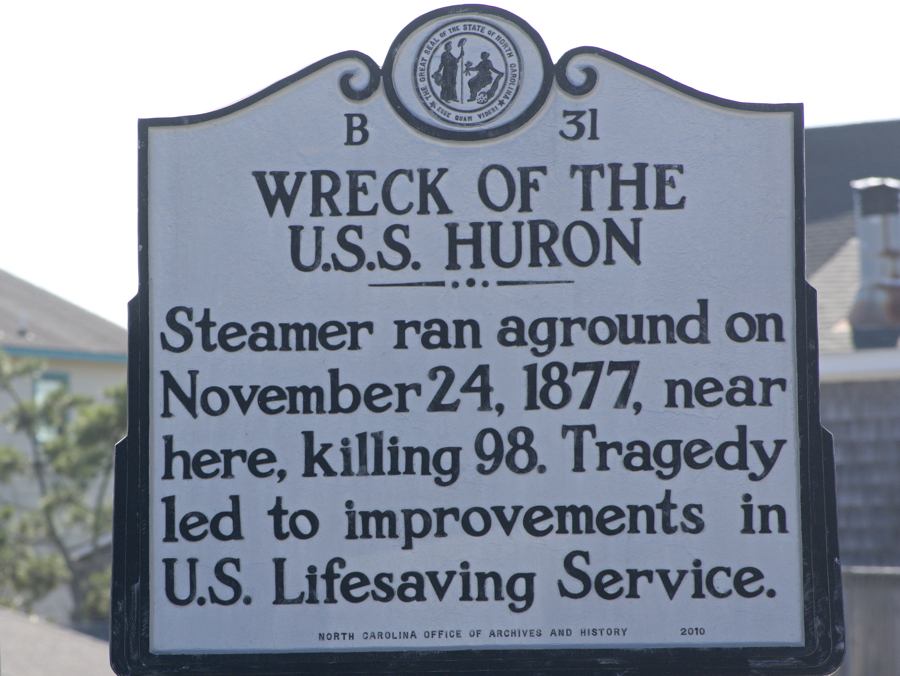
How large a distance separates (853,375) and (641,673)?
8.00 meters

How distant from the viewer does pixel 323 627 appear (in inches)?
127

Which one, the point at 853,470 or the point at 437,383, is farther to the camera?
the point at 853,470

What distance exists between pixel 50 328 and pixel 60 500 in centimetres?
831

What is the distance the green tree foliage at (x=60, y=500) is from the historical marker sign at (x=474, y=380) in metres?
12.8

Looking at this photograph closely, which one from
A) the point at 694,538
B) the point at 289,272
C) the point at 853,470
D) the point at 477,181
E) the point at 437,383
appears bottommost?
the point at 853,470

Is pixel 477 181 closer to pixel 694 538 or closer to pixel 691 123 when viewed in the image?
pixel 691 123

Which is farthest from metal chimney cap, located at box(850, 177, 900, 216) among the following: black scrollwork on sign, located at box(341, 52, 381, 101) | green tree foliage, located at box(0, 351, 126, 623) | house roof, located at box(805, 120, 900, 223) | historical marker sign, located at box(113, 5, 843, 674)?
green tree foliage, located at box(0, 351, 126, 623)

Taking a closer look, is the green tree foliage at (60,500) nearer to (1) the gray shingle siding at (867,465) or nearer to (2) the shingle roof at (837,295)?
(2) the shingle roof at (837,295)

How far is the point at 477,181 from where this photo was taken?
3348mm

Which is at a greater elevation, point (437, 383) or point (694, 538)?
point (437, 383)

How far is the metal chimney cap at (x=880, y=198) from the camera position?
1095 cm

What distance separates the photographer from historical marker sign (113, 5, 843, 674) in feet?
10.5

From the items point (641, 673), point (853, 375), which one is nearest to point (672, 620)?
point (641, 673)

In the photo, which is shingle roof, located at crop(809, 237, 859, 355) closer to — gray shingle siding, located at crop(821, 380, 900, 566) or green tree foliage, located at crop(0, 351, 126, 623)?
gray shingle siding, located at crop(821, 380, 900, 566)
